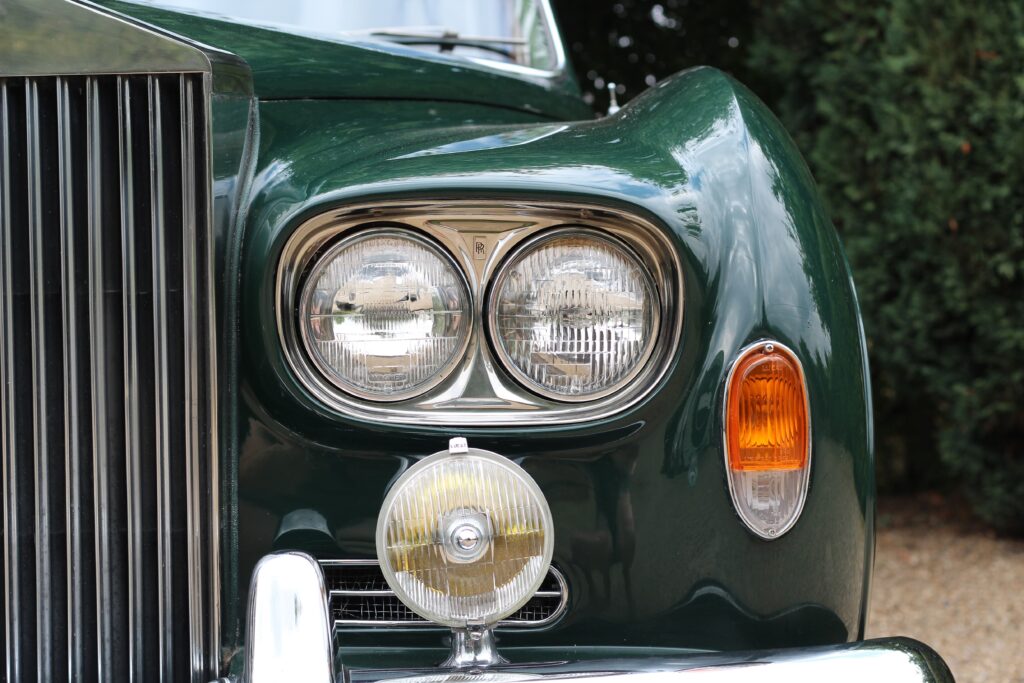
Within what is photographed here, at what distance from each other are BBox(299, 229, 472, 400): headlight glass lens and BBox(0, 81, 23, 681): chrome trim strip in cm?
35

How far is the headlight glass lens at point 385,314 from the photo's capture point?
1300 mm

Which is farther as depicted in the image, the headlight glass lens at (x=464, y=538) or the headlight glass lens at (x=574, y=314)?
the headlight glass lens at (x=574, y=314)

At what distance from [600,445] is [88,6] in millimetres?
814

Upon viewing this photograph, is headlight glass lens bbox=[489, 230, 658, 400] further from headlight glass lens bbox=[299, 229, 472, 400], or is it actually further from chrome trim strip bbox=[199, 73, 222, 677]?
chrome trim strip bbox=[199, 73, 222, 677]

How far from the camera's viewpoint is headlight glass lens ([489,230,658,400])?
1.31 metres

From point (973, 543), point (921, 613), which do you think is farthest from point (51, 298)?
point (973, 543)

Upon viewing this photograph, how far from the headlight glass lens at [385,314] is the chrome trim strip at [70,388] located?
0.27 metres

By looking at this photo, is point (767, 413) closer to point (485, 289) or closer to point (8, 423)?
point (485, 289)

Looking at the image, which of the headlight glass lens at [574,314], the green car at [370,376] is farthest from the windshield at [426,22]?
the headlight glass lens at [574,314]

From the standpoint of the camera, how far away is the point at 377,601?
1.40 m

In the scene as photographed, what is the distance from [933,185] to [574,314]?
3.06 meters

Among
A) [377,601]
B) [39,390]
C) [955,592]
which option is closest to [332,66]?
[39,390]

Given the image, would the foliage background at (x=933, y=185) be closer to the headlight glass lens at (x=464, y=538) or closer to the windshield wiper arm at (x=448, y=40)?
the windshield wiper arm at (x=448, y=40)

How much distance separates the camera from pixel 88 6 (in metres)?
1.23
